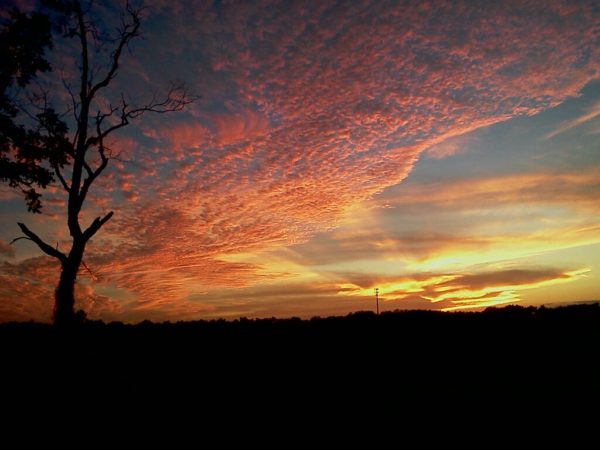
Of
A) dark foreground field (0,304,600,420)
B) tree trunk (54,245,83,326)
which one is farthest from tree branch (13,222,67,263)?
dark foreground field (0,304,600,420)

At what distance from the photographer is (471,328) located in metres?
11.7

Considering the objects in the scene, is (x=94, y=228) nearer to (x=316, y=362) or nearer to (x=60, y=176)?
(x=60, y=176)

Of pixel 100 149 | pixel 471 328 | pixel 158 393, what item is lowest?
pixel 158 393

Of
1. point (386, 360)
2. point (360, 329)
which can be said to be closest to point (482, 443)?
point (386, 360)

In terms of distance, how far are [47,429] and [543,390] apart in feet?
32.6

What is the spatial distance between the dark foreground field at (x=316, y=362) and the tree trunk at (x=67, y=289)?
2.27 m

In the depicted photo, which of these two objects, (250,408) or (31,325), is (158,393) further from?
(31,325)

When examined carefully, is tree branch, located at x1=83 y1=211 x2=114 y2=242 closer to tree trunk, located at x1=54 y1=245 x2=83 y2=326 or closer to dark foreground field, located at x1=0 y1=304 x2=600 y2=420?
tree trunk, located at x1=54 y1=245 x2=83 y2=326

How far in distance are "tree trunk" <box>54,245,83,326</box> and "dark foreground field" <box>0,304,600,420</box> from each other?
7.44ft

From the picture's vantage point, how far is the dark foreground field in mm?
8406

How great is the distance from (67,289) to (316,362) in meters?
10.9

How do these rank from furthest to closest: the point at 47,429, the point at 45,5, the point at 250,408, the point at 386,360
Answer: the point at 45,5 → the point at 386,360 → the point at 250,408 → the point at 47,429

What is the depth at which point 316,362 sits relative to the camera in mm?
10375

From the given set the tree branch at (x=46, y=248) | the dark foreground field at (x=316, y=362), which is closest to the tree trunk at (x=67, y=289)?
the tree branch at (x=46, y=248)
